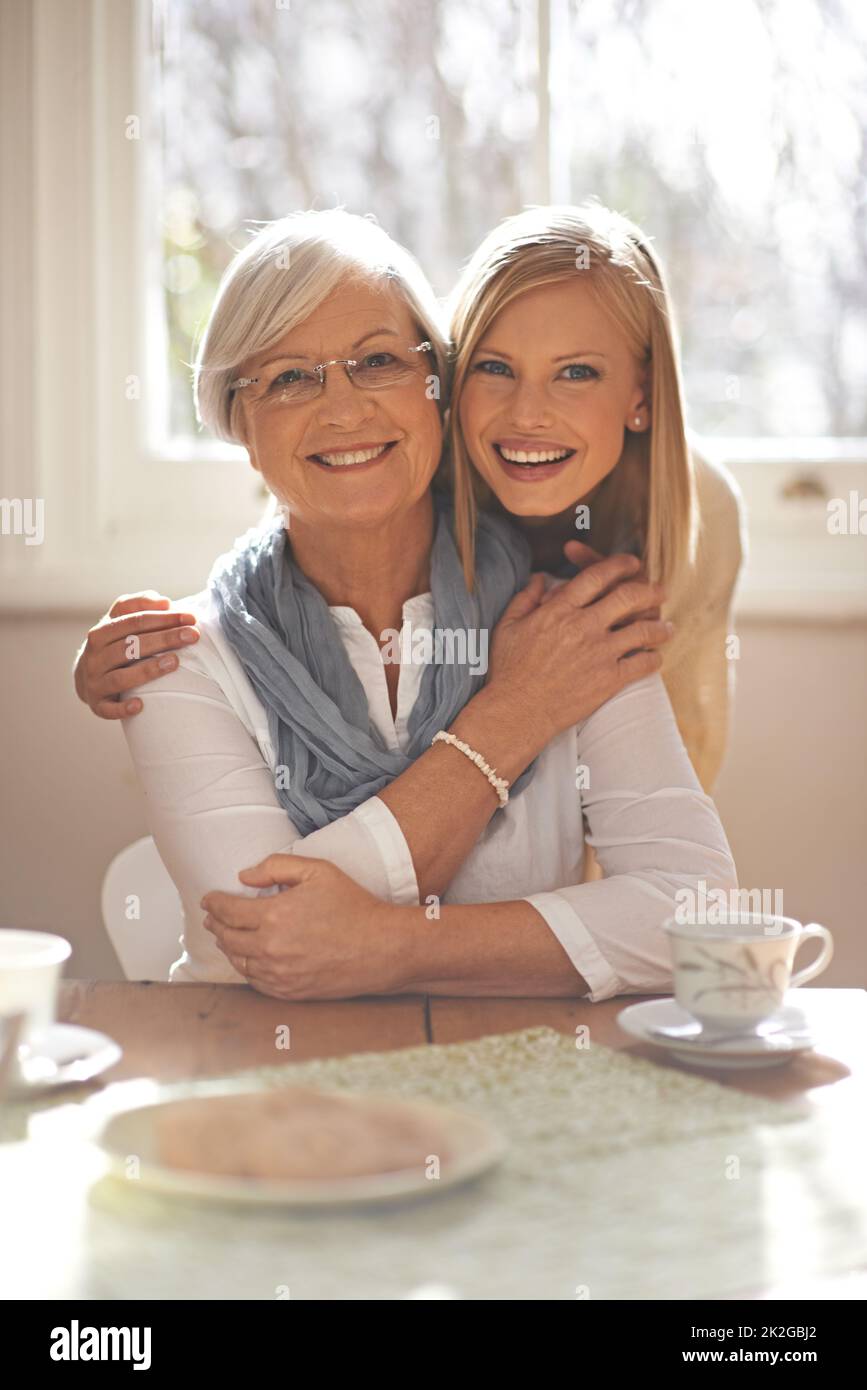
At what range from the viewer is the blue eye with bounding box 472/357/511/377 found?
1.67m

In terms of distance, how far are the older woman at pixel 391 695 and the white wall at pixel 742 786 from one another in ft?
3.00

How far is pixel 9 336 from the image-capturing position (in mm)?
2543

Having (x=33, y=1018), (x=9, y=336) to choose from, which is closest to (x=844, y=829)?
(x=9, y=336)

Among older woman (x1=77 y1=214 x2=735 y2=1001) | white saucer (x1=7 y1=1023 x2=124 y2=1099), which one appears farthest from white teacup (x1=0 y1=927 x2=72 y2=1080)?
older woman (x1=77 y1=214 x2=735 y2=1001)

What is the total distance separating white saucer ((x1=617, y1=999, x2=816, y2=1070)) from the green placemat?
76mm

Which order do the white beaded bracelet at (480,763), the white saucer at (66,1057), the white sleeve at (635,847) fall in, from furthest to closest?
1. the white beaded bracelet at (480,763)
2. the white sleeve at (635,847)
3. the white saucer at (66,1057)

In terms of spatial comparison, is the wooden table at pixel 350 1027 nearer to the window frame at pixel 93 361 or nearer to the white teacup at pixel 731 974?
the white teacup at pixel 731 974

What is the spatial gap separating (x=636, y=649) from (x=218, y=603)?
463mm

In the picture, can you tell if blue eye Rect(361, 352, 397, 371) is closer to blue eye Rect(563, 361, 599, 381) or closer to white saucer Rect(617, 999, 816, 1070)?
blue eye Rect(563, 361, 599, 381)

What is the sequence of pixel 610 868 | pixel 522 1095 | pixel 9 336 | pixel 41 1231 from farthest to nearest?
1. pixel 9 336
2. pixel 610 868
3. pixel 522 1095
4. pixel 41 1231

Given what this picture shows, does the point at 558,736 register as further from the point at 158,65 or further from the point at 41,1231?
the point at 158,65

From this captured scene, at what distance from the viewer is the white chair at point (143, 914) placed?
180 cm

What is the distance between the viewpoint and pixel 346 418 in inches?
62.3

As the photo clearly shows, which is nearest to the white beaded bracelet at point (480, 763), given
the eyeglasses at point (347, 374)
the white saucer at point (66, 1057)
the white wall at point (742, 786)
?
the eyeglasses at point (347, 374)
